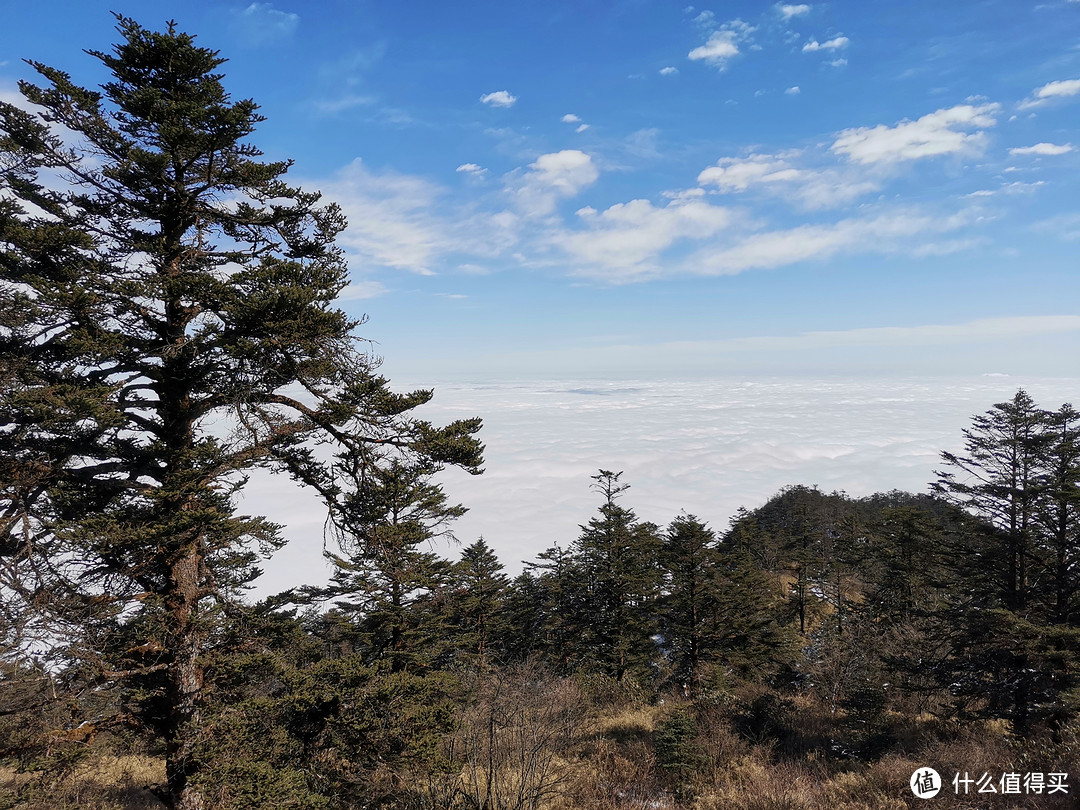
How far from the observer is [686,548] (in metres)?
25.6

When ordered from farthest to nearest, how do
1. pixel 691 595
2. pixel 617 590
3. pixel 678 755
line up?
pixel 617 590, pixel 691 595, pixel 678 755

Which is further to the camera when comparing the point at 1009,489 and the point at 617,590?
the point at 617,590

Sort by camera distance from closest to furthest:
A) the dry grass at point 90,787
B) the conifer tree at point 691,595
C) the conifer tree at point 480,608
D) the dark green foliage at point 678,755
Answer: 1. the dry grass at point 90,787
2. the dark green foliage at point 678,755
3. the conifer tree at point 691,595
4. the conifer tree at point 480,608

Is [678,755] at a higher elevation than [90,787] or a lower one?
higher

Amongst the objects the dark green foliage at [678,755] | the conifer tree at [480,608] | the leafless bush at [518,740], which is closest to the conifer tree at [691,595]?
the leafless bush at [518,740]

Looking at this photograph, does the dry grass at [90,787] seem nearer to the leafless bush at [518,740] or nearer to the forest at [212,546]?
the forest at [212,546]

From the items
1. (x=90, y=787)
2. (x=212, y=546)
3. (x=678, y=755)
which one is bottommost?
(x=90, y=787)

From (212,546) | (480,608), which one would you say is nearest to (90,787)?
(212,546)

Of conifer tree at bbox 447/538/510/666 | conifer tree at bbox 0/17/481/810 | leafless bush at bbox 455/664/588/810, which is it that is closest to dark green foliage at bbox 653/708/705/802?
leafless bush at bbox 455/664/588/810

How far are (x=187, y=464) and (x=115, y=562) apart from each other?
5.42 feet

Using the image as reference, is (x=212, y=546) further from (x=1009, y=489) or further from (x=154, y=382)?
(x=1009, y=489)

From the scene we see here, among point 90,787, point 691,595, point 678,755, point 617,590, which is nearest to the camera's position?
point 678,755

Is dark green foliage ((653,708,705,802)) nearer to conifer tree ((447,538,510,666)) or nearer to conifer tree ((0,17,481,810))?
conifer tree ((0,17,481,810))

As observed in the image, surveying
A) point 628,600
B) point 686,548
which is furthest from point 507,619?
point 686,548
